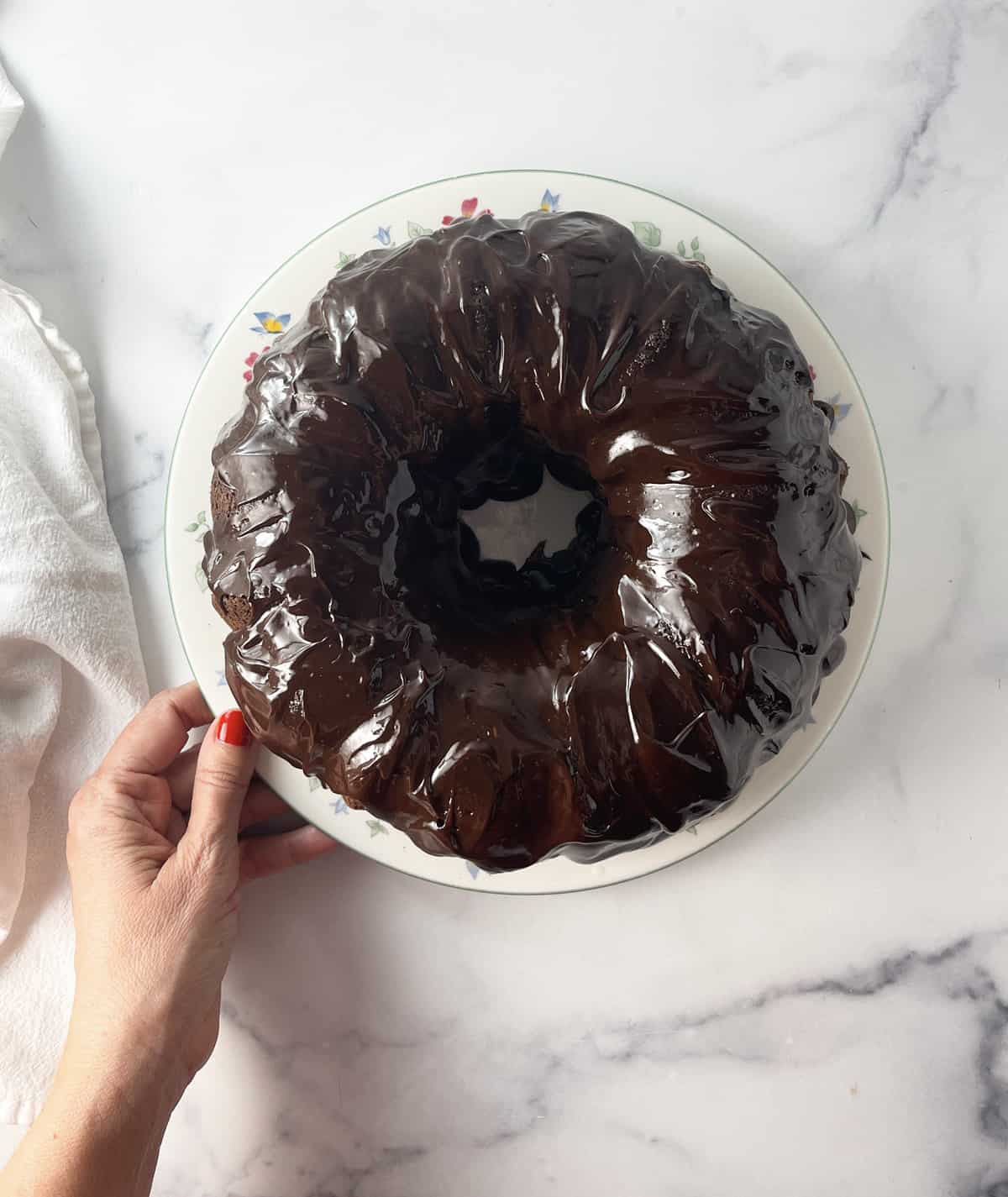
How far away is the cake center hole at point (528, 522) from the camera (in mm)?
1058

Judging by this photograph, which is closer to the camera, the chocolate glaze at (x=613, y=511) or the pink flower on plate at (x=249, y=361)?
the chocolate glaze at (x=613, y=511)

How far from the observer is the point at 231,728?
3.49 feet

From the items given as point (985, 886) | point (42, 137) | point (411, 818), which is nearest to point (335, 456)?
point (411, 818)

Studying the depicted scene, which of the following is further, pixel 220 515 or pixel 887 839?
pixel 887 839

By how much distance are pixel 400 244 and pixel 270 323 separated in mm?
177

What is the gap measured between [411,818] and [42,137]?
102 cm

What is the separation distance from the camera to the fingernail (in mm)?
1063

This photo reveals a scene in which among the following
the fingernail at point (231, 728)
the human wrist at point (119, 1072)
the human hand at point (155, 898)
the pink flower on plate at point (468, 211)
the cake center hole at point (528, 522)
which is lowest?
the human wrist at point (119, 1072)

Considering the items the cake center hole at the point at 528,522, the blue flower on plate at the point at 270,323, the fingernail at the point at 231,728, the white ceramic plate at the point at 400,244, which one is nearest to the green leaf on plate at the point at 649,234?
the white ceramic plate at the point at 400,244

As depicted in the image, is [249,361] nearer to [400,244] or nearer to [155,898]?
[400,244]

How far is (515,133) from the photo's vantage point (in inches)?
46.8

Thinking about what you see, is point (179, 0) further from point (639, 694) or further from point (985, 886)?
point (985, 886)

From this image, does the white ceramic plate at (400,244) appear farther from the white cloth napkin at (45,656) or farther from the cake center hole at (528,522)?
the cake center hole at (528,522)

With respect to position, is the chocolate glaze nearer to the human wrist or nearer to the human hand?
the human hand
